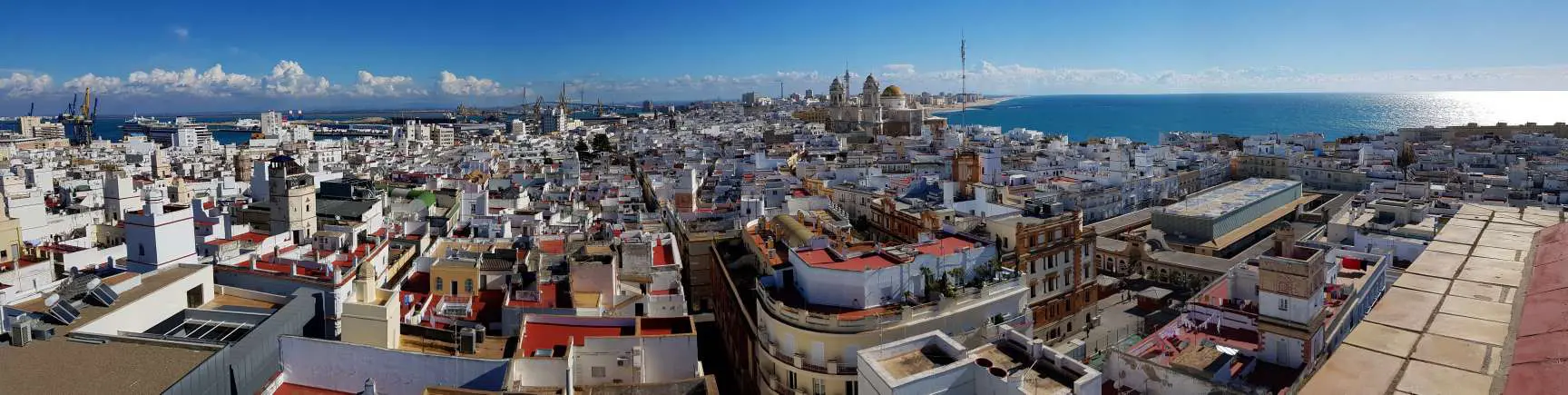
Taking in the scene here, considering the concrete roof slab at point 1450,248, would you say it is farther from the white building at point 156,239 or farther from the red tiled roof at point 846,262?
the white building at point 156,239

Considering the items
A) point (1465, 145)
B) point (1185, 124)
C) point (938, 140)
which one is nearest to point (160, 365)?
point (938, 140)

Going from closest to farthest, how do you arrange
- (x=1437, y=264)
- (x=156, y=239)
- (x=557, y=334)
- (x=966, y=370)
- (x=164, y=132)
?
(x=1437, y=264)
(x=966, y=370)
(x=557, y=334)
(x=156, y=239)
(x=164, y=132)

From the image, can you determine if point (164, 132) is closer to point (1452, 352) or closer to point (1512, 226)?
point (1512, 226)

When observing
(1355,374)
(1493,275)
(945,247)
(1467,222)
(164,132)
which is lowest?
(945,247)

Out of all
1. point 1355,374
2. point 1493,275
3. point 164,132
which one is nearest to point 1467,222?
point 1493,275

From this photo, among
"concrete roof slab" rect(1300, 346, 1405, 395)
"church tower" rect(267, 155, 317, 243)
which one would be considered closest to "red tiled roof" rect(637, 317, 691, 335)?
"concrete roof slab" rect(1300, 346, 1405, 395)
